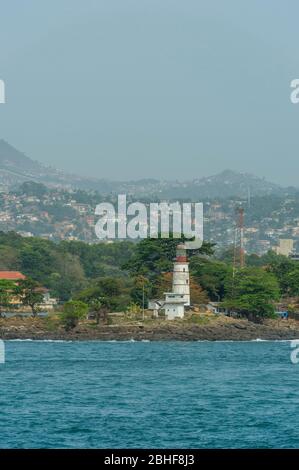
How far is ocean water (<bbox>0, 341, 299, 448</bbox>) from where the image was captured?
30250 mm

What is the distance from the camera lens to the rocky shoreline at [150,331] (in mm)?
→ 61500

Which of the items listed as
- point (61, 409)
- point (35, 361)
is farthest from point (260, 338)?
point (61, 409)

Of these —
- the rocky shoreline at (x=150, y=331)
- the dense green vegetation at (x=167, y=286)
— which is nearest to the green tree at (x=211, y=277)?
the dense green vegetation at (x=167, y=286)

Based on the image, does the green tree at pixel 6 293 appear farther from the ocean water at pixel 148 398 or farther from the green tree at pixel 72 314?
the ocean water at pixel 148 398

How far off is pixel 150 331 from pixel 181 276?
340 cm

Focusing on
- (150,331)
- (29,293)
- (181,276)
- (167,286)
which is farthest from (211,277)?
(29,293)

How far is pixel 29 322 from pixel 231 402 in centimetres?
2951

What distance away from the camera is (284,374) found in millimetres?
45438

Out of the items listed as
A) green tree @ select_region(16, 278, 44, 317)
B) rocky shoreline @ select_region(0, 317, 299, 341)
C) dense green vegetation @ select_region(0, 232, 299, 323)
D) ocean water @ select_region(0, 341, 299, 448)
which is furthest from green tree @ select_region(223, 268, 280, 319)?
ocean water @ select_region(0, 341, 299, 448)

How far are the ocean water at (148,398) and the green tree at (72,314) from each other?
6647mm

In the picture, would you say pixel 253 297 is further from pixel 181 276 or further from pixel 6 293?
pixel 6 293

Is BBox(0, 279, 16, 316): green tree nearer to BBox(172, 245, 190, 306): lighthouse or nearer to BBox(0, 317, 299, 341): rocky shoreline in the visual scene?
BBox(0, 317, 299, 341): rocky shoreline

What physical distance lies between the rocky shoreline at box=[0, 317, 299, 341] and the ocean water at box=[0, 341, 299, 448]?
207 inches

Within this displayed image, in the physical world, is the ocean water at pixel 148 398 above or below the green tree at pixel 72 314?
below
